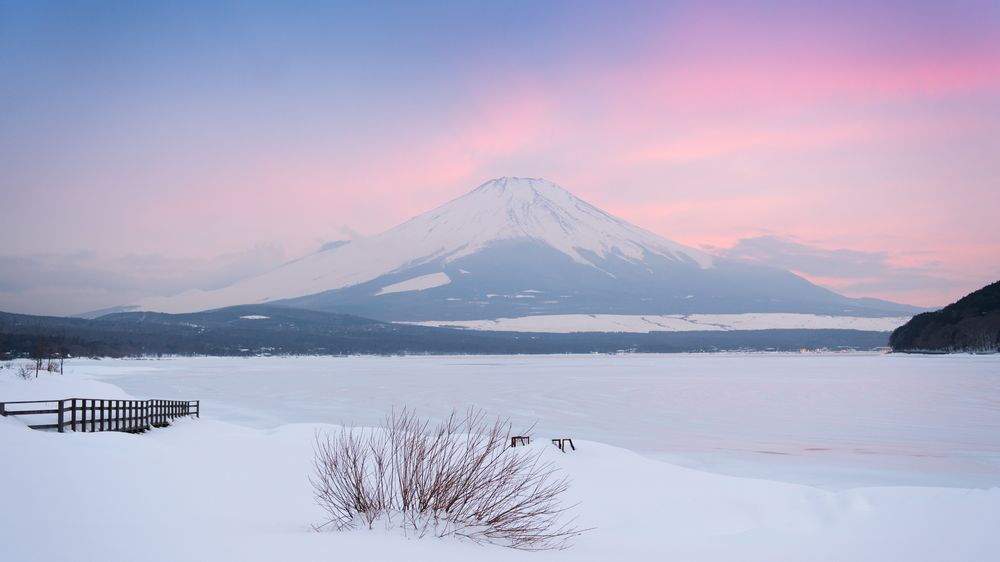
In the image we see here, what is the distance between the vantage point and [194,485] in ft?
40.4

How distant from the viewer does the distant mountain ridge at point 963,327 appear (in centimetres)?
10069

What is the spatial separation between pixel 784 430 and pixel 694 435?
3.36m

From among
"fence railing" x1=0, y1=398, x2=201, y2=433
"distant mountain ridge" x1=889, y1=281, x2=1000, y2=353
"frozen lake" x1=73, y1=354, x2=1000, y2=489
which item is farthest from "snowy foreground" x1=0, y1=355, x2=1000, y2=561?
"distant mountain ridge" x1=889, y1=281, x2=1000, y2=353

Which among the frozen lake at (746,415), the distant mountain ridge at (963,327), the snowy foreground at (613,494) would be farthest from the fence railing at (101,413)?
the distant mountain ridge at (963,327)

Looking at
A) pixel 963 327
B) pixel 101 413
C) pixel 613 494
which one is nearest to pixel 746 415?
pixel 613 494

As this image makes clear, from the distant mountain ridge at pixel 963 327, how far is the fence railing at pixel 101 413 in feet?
330

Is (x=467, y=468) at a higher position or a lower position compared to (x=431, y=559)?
higher

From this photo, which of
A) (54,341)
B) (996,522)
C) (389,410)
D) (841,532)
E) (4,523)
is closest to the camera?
(4,523)

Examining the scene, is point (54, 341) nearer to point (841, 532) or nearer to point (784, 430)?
point (784, 430)

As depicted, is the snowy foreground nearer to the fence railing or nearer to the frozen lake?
the frozen lake

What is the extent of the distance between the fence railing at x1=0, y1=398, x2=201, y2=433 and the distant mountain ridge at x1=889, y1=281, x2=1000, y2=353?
330ft

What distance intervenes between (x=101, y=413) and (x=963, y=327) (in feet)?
363

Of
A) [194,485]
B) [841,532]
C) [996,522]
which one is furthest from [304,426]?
[996,522]

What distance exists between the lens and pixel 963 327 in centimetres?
10588
